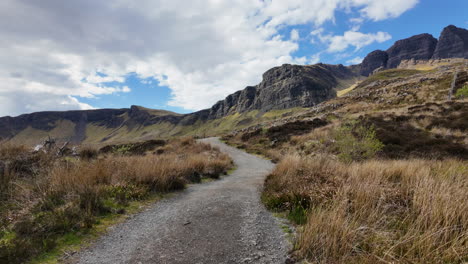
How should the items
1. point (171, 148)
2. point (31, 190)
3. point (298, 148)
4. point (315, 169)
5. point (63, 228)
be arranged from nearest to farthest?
point (63, 228), point (31, 190), point (315, 169), point (298, 148), point (171, 148)

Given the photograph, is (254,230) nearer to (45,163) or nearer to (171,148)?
(45,163)

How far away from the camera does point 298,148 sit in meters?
19.2

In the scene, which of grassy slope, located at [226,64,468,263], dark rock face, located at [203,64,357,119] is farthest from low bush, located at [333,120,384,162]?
dark rock face, located at [203,64,357,119]

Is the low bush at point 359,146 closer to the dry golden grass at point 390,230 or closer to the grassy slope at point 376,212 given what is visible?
the grassy slope at point 376,212

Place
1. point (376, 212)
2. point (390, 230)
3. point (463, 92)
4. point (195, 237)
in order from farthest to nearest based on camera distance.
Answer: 1. point (463, 92)
2. point (195, 237)
3. point (376, 212)
4. point (390, 230)

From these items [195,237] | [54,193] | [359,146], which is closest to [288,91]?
[359,146]

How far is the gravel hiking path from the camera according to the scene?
10.0 feet

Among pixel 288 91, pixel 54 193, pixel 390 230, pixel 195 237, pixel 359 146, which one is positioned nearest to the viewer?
pixel 390 230

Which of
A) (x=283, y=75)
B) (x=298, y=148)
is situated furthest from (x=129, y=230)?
(x=283, y=75)

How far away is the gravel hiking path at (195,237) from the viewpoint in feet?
10.0

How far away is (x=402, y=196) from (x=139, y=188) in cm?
653

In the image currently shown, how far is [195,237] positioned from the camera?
3.63 metres

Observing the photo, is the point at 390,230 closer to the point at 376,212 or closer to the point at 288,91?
the point at 376,212

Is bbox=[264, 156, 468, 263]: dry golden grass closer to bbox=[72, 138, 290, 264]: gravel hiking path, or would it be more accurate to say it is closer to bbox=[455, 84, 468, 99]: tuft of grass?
bbox=[72, 138, 290, 264]: gravel hiking path
